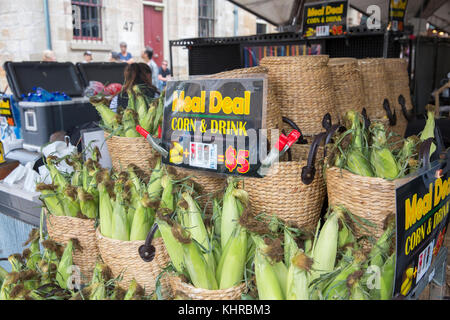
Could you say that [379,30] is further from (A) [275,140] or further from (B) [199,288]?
(B) [199,288]

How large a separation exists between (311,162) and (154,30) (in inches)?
380

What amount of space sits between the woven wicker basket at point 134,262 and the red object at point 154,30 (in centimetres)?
934

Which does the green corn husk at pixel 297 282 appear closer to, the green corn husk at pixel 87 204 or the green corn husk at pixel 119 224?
the green corn husk at pixel 119 224

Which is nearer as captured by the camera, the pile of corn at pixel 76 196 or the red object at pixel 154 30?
the pile of corn at pixel 76 196

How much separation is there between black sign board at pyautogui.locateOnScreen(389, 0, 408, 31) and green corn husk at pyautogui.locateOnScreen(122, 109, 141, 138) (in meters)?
3.00

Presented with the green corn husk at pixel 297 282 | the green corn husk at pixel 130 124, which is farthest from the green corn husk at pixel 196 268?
the green corn husk at pixel 130 124

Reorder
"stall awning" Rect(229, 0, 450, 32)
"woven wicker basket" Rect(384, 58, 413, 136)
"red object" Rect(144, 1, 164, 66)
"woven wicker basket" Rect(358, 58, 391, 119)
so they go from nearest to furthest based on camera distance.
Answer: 1. "woven wicker basket" Rect(358, 58, 391, 119)
2. "woven wicker basket" Rect(384, 58, 413, 136)
3. "stall awning" Rect(229, 0, 450, 32)
4. "red object" Rect(144, 1, 164, 66)

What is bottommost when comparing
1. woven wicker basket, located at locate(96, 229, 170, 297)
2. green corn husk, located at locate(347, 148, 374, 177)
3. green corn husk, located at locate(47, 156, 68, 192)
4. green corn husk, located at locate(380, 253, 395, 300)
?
woven wicker basket, located at locate(96, 229, 170, 297)

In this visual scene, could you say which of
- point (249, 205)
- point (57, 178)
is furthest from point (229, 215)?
point (57, 178)

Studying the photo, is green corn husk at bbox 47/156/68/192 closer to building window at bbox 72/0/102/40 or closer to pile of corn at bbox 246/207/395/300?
pile of corn at bbox 246/207/395/300

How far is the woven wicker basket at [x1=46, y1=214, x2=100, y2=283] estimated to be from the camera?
1.47 meters

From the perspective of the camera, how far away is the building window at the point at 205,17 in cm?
1121

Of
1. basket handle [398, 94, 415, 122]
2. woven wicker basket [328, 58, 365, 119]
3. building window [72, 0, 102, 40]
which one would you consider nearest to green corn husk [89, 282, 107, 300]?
woven wicker basket [328, 58, 365, 119]

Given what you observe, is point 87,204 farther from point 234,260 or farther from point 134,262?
point 234,260
